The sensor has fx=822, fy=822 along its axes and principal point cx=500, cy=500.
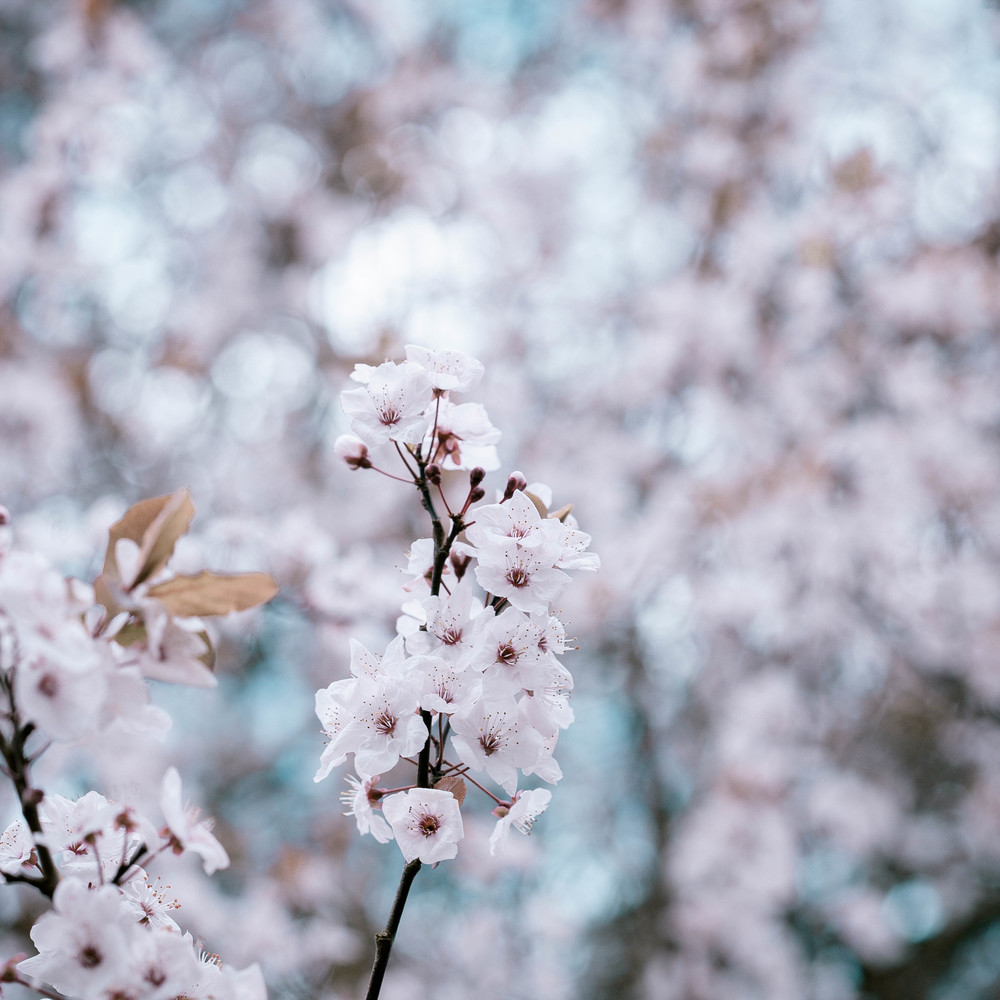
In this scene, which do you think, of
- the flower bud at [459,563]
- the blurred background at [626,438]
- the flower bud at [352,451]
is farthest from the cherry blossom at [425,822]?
the blurred background at [626,438]

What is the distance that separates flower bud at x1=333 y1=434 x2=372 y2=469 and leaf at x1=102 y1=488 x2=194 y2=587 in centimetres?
29

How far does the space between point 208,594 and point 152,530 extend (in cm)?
8

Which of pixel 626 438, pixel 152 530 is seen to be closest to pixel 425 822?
pixel 152 530

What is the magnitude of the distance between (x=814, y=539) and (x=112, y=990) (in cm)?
417

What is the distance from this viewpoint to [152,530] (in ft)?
2.37

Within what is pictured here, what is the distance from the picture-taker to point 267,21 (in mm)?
5809

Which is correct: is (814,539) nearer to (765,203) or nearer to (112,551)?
(765,203)

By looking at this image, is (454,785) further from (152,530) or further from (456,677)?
(152,530)

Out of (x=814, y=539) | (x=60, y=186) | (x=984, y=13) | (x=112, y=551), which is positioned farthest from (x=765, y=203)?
(x=112, y=551)

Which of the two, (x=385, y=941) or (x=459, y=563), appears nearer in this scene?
(x=385, y=941)

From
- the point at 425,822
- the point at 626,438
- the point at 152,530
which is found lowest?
the point at 425,822

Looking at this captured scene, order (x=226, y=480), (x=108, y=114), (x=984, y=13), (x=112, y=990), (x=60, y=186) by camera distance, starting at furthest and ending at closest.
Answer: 1. (x=226, y=480)
2. (x=984, y=13)
3. (x=108, y=114)
4. (x=60, y=186)
5. (x=112, y=990)

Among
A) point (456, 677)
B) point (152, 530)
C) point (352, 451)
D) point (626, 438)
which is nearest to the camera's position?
point (152, 530)

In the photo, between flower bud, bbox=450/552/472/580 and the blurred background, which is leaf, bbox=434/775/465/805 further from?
the blurred background
